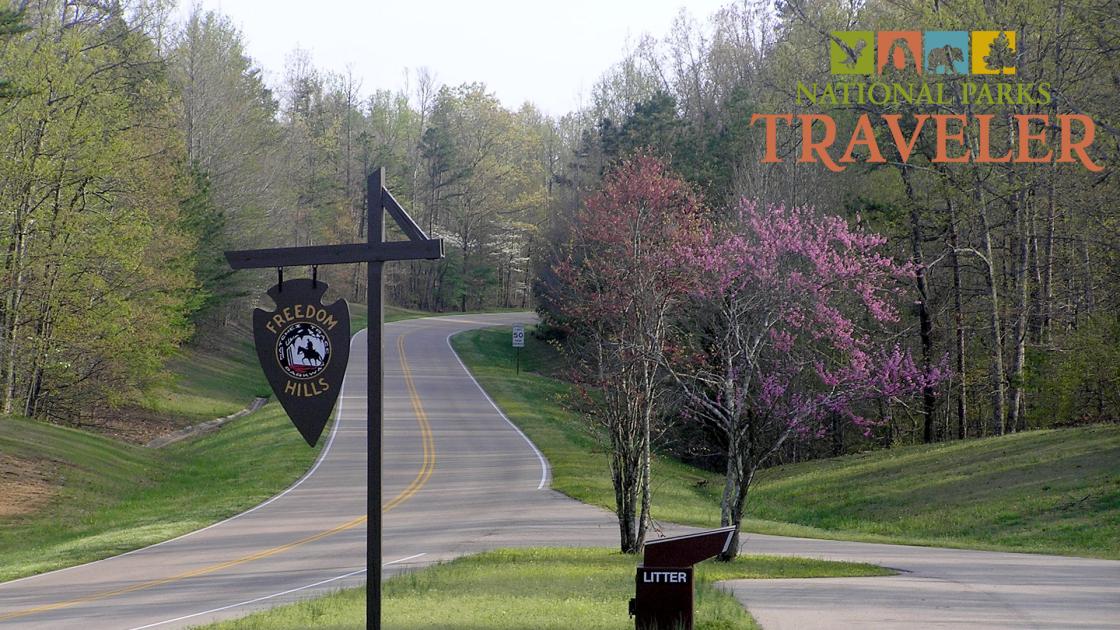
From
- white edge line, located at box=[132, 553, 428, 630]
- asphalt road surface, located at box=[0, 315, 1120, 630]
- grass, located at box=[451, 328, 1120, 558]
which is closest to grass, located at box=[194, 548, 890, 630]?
asphalt road surface, located at box=[0, 315, 1120, 630]

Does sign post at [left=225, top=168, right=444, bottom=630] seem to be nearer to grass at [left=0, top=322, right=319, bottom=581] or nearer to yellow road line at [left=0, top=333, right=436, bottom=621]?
yellow road line at [left=0, top=333, right=436, bottom=621]

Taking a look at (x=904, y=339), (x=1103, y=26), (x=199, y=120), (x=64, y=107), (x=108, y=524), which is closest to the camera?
(x=1103, y=26)

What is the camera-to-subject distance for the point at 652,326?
63.4 ft

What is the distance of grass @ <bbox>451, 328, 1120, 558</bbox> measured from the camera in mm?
21812

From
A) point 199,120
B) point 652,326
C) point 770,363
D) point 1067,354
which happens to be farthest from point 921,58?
point 199,120

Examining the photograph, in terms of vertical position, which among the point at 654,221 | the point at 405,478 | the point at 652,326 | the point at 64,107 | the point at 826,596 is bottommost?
the point at 405,478

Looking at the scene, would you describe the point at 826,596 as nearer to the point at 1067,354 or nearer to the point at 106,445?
the point at 1067,354

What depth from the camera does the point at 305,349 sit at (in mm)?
8742

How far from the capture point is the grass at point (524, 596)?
10547 mm

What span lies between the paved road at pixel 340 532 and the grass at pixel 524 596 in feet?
6.74

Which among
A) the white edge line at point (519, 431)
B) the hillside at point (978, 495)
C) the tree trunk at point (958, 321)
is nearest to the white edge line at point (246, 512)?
the white edge line at point (519, 431)

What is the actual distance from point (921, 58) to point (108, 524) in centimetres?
2801

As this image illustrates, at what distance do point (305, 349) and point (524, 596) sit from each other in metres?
5.31

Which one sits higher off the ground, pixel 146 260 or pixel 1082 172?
pixel 1082 172
